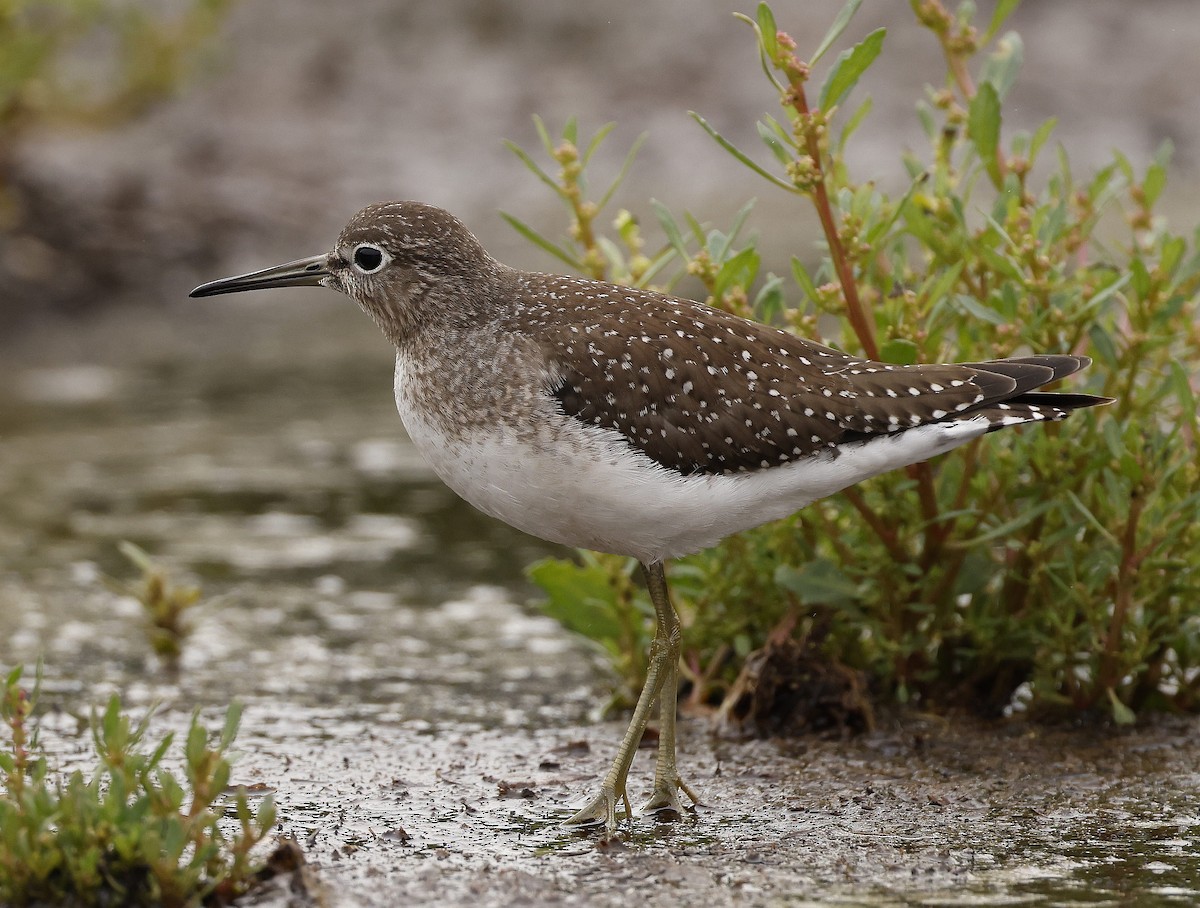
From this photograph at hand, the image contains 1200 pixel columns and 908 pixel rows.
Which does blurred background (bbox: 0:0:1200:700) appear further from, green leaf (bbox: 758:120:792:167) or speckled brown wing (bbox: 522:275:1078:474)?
green leaf (bbox: 758:120:792:167)

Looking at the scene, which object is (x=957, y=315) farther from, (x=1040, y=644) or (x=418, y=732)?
(x=418, y=732)

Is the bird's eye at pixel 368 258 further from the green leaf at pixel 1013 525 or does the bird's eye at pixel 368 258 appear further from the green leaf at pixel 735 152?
the green leaf at pixel 1013 525

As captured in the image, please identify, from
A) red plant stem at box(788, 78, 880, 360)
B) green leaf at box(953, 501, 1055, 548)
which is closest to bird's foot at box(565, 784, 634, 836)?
green leaf at box(953, 501, 1055, 548)

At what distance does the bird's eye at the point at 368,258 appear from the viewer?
573 centimetres

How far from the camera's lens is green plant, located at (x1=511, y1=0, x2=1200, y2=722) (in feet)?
18.2

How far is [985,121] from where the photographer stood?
226 inches

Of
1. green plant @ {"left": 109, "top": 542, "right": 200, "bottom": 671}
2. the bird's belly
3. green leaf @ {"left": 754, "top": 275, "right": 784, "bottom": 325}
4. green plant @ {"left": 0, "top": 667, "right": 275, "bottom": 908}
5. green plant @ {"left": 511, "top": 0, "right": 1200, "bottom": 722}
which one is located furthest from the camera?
green plant @ {"left": 109, "top": 542, "right": 200, "bottom": 671}

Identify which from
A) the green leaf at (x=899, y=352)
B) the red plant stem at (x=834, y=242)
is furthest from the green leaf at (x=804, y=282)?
the green leaf at (x=899, y=352)

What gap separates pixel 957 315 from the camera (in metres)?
5.93

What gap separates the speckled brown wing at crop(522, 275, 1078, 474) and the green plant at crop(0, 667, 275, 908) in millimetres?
1711

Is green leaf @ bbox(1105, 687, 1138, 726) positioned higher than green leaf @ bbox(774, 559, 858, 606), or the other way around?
green leaf @ bbox(774, 559, 858, 606)

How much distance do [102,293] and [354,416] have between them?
3.97 metres

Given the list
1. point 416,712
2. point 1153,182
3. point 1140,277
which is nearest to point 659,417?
point 1140,277

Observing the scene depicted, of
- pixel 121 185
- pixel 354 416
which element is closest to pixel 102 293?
pixel 121 185
